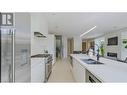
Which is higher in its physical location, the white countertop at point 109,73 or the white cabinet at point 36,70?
the white countertop at point 109,73

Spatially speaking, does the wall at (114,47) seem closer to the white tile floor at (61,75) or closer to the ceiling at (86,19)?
the ceiling at (86,19)

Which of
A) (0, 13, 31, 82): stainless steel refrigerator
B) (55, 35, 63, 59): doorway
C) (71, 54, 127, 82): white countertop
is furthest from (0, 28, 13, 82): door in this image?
(55, 35, 63, 59): doorway

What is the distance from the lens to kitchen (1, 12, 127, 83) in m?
1.73

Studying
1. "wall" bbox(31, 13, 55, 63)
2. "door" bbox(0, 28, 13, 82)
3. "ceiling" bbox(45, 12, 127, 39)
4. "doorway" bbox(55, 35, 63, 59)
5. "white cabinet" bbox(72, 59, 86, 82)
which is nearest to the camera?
"door" bbox(0, 28, 13, 82)

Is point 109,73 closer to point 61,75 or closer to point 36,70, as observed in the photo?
point 36,70

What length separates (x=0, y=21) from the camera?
1.36 meters

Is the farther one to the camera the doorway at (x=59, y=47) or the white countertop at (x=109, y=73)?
the doorway at (x=59, y=47)

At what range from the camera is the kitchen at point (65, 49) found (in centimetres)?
173

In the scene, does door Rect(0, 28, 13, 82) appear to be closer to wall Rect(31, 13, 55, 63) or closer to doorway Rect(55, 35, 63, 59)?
wall Rect(31, 13, 55, 63)

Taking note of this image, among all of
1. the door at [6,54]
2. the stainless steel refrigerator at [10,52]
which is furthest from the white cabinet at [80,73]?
the door at [6,54]

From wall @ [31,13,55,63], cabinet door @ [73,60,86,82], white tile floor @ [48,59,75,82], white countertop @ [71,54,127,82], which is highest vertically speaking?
wall @ [31,13,55,63]

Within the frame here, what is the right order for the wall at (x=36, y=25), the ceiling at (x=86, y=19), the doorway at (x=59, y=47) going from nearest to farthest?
the wall at (x=36, y=25) → the ceiling at (x=86, y=19) → the doorway at (x=59, y=47)
